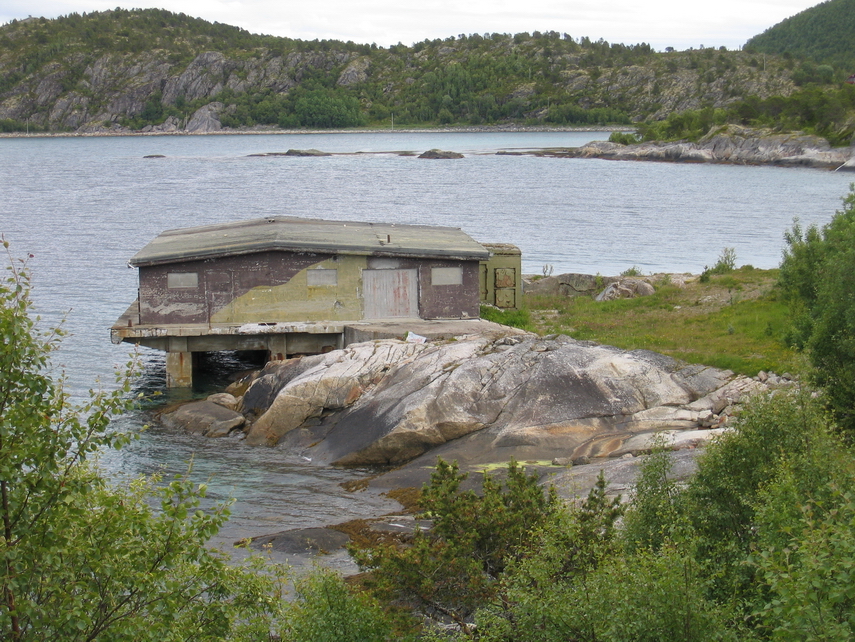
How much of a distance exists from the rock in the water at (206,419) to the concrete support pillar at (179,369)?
10.9 feet

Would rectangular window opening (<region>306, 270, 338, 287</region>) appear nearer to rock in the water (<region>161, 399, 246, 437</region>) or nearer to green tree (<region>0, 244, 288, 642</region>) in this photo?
rock in the water (<region>161, 399, 246, 437</region>)

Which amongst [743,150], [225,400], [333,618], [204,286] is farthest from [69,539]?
[743,150]

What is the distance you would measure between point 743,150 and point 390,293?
121m

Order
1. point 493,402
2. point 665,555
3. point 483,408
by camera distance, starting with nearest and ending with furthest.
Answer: point 665,555 → point 483,408 → point 493,402

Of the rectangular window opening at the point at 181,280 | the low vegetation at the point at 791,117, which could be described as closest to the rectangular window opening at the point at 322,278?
the rectangular window opening at the point at 181,280

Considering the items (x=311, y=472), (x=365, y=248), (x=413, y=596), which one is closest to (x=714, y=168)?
(x=365, y=248)

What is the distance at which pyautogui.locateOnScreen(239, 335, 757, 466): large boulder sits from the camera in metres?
21.8

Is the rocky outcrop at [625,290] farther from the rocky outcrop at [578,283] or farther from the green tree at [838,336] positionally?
the green tree at [838,336]

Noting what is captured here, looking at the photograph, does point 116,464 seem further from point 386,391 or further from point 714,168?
point 714,168

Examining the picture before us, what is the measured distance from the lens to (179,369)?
102 ft

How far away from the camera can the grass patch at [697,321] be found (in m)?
25.5

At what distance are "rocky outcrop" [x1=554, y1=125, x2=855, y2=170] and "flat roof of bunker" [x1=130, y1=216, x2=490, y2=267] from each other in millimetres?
104430

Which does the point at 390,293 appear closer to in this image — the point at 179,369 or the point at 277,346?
the point at 277,346

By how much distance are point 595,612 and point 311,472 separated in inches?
558
